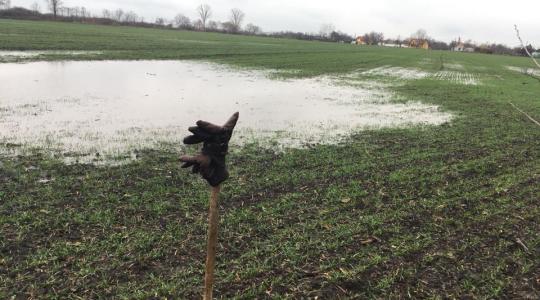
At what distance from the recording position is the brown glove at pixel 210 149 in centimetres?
260

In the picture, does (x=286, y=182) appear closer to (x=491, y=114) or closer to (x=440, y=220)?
(x=440, y=220)

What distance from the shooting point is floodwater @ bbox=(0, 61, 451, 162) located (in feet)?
34.3

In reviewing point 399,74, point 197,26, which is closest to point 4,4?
point 197,26

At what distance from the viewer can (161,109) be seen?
47.1 ft

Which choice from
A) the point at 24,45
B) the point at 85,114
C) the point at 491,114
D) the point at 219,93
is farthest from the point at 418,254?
the point at 24,45

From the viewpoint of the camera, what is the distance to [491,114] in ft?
52.1

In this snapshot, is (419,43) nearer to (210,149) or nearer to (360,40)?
(360,40)

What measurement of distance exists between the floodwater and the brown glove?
6841mm

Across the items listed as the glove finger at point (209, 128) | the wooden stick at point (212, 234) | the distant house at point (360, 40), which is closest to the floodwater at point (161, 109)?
the wooden stick at point (212, 234)

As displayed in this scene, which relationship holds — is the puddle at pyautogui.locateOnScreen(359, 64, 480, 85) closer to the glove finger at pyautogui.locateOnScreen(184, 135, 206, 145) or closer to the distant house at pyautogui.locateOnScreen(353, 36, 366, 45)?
the glove finger at pyautogui.locateOnScreen(184, 135, 206, 145)

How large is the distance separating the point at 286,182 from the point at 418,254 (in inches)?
117

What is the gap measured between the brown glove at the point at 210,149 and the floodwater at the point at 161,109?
684 centimetres

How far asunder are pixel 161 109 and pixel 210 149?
12.2 meters

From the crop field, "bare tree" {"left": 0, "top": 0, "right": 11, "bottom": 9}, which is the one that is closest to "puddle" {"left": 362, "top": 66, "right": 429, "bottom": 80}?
the crop field
